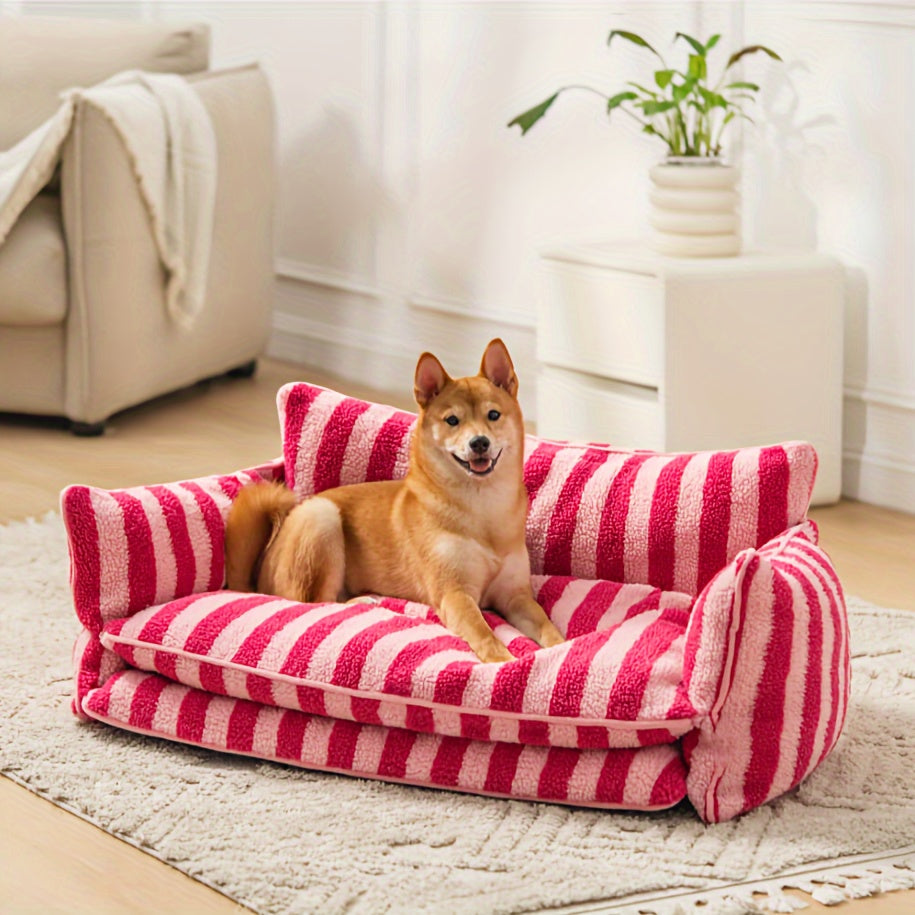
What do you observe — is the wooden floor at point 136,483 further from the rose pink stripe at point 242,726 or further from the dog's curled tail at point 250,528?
the dog's curled tail at point 250,528

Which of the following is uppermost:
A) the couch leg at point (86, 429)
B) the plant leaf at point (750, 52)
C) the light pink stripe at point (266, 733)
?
the plant leaf at point (750, 52)

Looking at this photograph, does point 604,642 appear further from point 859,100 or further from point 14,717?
point 859,100

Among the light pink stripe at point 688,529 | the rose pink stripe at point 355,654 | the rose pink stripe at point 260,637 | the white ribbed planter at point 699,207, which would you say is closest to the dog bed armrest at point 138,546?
the rose pink stripe at point 260,637

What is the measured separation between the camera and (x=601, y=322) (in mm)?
3459

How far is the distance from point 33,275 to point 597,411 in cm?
135

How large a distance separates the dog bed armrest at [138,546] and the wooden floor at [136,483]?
0.96 feet

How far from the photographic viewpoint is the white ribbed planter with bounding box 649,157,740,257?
3.39 metres

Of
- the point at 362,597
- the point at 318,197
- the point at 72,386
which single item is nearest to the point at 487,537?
the point at 362,597

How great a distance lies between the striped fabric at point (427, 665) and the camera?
1947 millimetres

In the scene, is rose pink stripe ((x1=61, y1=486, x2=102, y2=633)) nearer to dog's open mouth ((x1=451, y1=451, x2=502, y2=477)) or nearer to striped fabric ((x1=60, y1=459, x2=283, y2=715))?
striped fabric ((x1=60, y1=459, x2=283, y2=715))

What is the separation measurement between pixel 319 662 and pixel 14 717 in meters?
0.52

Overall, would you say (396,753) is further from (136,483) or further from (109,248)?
(109,248)

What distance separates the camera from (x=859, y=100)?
3352 millimetres

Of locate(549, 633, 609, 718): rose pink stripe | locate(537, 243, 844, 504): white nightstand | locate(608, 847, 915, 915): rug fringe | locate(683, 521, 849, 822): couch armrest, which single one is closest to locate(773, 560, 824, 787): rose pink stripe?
locate(683, 521, 849, 822): couch armrest
